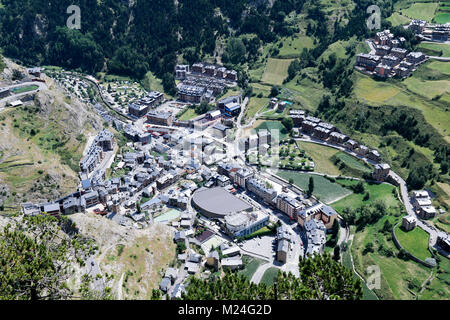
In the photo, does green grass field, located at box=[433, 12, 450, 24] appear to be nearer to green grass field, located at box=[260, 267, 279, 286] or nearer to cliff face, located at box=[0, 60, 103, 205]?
green grass field, located at box=[260, 267, 279, 286]

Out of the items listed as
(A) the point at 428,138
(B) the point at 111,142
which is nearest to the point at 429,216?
(A) the point at 428,138

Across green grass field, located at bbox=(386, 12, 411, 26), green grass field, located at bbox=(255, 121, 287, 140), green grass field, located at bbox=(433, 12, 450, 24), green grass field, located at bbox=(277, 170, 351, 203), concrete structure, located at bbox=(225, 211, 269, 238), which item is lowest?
concrete structure, located at bbox=(225, 211, 269, 238)

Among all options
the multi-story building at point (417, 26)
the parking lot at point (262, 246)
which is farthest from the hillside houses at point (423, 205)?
the multi-story building at point (417, 26)

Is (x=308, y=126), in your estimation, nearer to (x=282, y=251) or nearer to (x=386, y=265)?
(x=282, y=251)

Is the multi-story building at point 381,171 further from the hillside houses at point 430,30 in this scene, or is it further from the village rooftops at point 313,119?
the hillside houses at point 430,30

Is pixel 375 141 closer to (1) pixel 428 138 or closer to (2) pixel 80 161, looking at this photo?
(1) pixel 428 138

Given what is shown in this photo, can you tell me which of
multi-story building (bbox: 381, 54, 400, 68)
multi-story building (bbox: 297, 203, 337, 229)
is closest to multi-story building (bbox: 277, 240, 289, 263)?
multi-story building (bbox: 297, 203, 337, 229)
